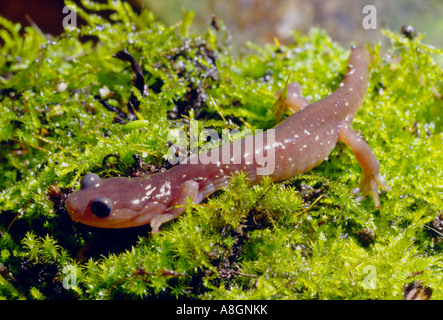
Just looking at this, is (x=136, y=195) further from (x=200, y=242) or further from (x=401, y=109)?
(x=401, y=109)

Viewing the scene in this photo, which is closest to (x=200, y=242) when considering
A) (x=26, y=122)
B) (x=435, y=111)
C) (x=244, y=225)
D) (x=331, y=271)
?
(x=244, y=225)

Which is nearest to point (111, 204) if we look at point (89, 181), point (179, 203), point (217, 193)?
point (89, 181)

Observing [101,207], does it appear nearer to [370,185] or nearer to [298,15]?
[370,185]

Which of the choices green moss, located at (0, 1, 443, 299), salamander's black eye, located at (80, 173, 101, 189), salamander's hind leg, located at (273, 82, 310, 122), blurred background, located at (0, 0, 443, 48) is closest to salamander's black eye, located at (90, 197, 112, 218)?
salamander's black eye, located at (80, 173, 101, 189)

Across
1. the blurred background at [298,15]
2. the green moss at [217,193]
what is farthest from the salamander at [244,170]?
the blurred background at [298,15]

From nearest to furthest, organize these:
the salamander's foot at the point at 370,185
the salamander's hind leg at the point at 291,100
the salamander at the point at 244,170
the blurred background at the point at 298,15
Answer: the salamander at the point at 244,170 < the salamander's foot at the point at 370,185 < the salamander's hind leg at the point at 291,100 < the blurred background at the point at 298,15

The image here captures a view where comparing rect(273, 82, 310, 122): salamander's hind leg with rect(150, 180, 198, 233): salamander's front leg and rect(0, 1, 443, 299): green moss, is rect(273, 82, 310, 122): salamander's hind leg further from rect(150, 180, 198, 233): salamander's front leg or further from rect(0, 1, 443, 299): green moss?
rect(150, 180, 198, 233): salamander's front leg

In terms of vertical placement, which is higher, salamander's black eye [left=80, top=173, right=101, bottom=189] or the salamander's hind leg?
the salamander's hind leg

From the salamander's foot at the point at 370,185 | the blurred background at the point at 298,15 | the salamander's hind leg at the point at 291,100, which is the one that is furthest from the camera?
the blurred background at the point at 298,15

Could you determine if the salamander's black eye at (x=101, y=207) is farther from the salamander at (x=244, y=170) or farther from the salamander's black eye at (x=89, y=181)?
the salamander's black eye at (x=89, y=181)
